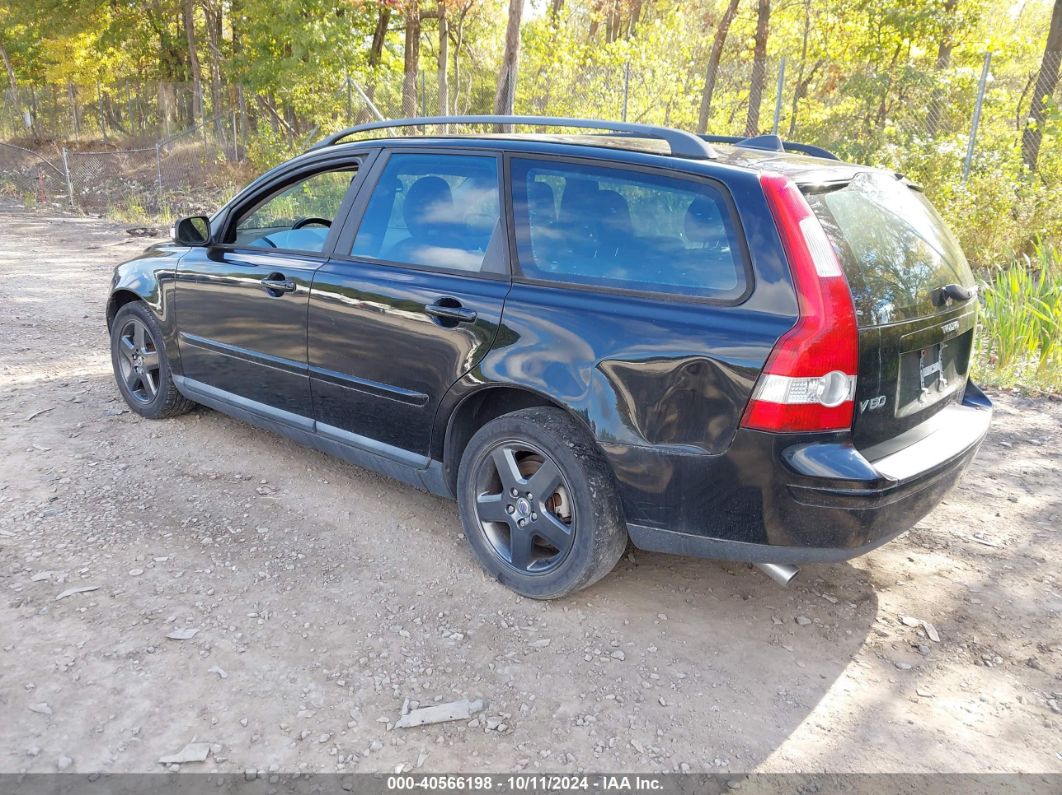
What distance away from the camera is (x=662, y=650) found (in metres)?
2.96

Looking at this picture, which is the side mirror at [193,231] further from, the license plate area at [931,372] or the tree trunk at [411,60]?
the tree trunk at [411,60]

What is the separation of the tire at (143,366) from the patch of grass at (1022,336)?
5.66 m

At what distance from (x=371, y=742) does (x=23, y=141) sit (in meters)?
33.3

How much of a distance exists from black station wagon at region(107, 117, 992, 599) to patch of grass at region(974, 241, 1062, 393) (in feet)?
9.98

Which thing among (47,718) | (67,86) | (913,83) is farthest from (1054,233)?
(67,86)

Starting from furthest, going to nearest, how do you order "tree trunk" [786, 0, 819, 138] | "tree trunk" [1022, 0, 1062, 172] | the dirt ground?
"tree trunk" [786, 0, 819, 138] → "tree trunk" [1022, 0, 1062, 172] → the dirt ground

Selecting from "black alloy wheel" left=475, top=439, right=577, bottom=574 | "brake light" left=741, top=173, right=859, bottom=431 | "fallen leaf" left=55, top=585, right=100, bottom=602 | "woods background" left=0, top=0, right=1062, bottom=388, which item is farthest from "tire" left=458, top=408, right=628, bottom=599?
"woods background" left=0, top=0, right=1062, bottom=388

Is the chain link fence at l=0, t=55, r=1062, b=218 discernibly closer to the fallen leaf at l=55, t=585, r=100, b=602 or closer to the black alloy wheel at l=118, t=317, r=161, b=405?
the black alloy wheel at l=118, t=317, r=161, b=405

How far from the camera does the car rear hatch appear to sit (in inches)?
105

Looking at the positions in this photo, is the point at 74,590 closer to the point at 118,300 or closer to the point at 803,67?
the point at 118,300

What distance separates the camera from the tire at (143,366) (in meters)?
4.88

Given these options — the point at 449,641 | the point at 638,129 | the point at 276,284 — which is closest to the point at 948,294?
the point at 638,129

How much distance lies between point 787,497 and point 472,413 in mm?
1345

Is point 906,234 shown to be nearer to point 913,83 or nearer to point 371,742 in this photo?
point 371,742
